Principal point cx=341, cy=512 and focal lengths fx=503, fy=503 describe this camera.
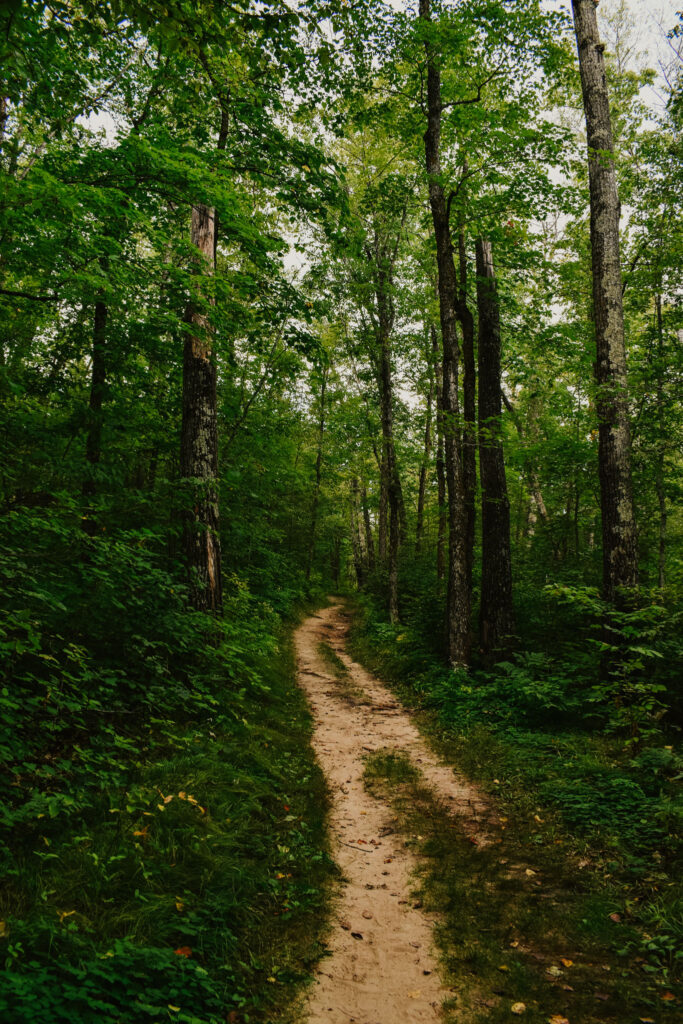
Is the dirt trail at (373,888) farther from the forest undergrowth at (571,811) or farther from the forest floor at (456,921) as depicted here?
the forest undergrowth at (571,811)

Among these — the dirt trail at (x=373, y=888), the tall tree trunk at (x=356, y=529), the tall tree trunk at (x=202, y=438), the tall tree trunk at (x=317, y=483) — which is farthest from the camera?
the tall tree trunk at (x=356, y=529)

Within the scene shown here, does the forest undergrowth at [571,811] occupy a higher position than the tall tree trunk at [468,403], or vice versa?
the tall tree trunk at [468,403]

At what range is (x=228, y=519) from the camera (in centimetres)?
1294

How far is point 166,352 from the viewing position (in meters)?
8.70

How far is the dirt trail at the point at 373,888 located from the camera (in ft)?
11.1

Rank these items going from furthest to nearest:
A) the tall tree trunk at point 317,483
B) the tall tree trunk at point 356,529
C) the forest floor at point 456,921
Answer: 1. the tall tree trunk at point 356,529
2. the tall tree trunk at point 317,483
3. the forest floor at point 456,921

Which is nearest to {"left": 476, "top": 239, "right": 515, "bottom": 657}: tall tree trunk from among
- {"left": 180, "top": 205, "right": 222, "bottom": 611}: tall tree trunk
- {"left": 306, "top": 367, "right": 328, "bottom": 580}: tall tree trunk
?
{"left": 180, "top": 205, "right": 222, "bottom": 611}: tall tree trunk

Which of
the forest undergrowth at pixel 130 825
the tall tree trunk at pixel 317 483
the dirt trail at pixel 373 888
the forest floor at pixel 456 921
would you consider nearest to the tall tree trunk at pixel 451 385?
the dirt trail at pixel 373 888

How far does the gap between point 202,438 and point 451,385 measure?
5.20 meters

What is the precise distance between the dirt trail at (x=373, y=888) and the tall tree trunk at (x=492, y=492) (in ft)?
8.65

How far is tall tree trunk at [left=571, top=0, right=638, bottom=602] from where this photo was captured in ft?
25.3

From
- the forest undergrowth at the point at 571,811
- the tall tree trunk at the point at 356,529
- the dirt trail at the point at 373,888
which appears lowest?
the dirt trail at the point at 373,888

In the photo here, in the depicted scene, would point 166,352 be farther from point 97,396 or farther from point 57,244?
point 57,244

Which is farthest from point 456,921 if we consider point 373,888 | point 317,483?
point 317,483
